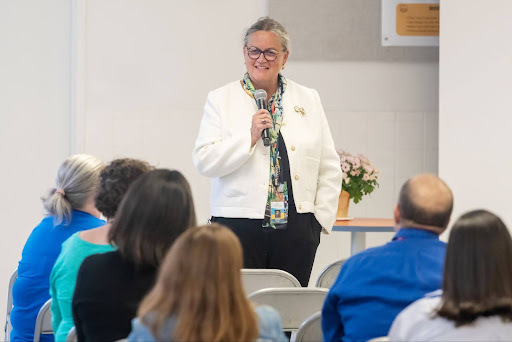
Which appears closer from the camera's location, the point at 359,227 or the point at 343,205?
the point at 359,227

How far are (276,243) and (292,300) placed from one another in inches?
28.2

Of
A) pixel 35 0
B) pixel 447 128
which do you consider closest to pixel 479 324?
pixel 447 128

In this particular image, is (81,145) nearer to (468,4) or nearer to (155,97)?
(155,97)

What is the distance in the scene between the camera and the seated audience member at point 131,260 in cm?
217

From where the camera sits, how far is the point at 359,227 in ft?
14.7

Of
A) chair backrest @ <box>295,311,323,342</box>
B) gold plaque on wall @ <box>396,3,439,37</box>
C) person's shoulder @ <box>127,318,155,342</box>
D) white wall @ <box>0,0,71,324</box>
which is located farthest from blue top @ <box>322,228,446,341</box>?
white wall @ <box>0,0,71,324</box>

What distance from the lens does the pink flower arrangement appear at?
473cm

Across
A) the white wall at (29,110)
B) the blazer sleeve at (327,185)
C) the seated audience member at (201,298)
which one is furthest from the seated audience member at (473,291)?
the white wall at (29,110)

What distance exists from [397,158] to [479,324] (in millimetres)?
3901

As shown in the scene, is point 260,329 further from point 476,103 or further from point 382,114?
point 382,114

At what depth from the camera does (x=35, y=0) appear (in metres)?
5.59

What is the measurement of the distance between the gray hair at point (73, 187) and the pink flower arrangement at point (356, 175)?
1.90 m

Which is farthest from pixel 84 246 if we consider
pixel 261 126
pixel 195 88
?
pixel 195 88

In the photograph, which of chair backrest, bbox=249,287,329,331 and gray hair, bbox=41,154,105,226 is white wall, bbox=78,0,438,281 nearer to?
gray hair, bbox=41,154,105,226
